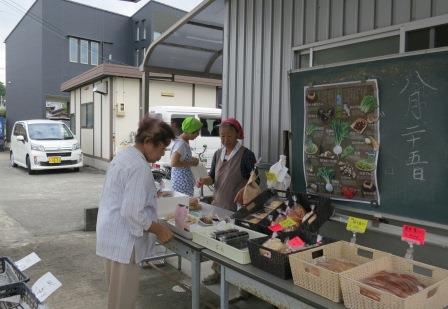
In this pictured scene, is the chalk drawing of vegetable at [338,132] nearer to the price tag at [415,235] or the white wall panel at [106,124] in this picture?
the price tag at [415,235]

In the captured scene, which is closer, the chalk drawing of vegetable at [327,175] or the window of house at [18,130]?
the chalk drawing of vegetable at [327,175]

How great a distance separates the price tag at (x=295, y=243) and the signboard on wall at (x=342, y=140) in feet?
2.62

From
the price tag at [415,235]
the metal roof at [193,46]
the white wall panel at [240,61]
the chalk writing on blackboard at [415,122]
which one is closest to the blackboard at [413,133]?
Answer: the chalk writing on blackboard at [415,122]

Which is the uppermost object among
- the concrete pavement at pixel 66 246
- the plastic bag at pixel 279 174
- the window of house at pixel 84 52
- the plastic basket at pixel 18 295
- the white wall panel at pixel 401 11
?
the window of house at pixel 84 52

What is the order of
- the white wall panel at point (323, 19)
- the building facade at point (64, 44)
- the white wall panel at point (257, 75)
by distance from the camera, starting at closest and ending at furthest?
1. the white wall panel at point (323, 19)
2. the white wall panel at point (257, 75)
3. the building facade at point (64, 44)

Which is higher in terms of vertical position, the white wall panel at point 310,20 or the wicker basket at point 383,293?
the white wall panel at point 310,20

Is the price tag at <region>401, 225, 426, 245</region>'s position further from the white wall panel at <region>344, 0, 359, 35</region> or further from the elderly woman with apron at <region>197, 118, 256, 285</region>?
the white wall panel at <region>344, 0, 359, 35</region>

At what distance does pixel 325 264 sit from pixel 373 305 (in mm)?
423

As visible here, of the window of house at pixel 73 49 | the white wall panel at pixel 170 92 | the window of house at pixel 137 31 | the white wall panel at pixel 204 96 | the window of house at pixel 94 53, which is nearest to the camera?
the white wall panel at pixel 170 92

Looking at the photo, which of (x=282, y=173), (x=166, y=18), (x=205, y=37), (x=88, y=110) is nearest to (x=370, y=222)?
(x=282, y=173)

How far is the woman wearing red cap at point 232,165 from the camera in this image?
390 centimetres

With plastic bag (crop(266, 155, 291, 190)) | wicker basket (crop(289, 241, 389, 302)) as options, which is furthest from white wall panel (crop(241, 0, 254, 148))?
wicker basket (crop(289, 241, 389, 302))

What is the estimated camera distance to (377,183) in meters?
3.04

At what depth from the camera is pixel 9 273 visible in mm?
2154
